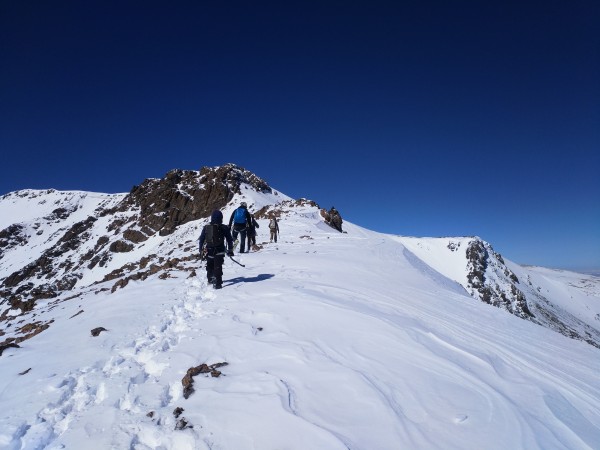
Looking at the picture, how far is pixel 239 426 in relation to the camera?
3.23 meters

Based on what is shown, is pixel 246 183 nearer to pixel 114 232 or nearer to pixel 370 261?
pixel 114 232

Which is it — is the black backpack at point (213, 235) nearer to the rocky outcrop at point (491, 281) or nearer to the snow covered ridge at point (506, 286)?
the snow covered ridge at point (506, 286)

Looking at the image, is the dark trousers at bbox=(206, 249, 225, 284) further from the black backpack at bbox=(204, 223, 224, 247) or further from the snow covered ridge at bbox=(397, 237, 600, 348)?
the snow covered ridge at bbox=(397, 237, 600, 348)

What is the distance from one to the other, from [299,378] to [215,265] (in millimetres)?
5919

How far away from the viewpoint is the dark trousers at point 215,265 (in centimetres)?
938

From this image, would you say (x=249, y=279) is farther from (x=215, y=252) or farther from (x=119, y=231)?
(x=119, y=231)

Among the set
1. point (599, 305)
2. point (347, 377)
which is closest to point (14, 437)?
point (347, 377)

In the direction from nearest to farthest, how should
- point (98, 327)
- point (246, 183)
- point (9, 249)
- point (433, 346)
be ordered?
point (433, 346)
point (98, 327)
point (246, 183)
point (9, 249)

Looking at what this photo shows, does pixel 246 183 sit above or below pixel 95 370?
above

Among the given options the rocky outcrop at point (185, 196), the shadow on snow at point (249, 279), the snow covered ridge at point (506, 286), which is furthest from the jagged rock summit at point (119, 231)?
the snow covered ridge at point (506, 286)

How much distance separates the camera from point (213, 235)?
9.66 meters

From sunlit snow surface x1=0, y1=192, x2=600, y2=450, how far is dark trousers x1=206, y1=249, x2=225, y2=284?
0.89 meters

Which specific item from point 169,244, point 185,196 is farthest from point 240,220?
point 185,196

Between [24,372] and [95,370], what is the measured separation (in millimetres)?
1061
